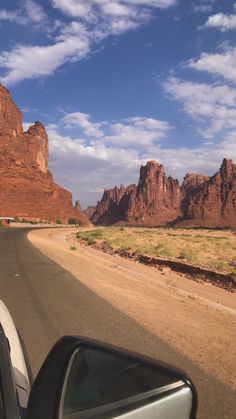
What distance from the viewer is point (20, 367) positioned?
305 cm

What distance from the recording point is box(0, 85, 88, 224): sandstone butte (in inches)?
5098

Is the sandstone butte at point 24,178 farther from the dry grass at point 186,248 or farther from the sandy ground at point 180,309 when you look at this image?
the sandy ground at point 180,309

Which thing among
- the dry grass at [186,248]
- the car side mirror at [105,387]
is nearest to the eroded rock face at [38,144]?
the dry grass at [186,248]

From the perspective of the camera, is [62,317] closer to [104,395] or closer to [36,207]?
[104,395]

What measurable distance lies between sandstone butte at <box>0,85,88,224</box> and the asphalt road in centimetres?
11496

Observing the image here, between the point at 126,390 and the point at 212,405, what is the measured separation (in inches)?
122

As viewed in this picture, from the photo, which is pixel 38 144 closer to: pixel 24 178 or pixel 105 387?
pixel 24 178

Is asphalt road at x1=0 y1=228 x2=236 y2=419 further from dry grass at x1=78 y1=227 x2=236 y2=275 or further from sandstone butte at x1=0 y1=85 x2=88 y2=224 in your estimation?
sandstone butte at x1=0 y1=85 x2=88 y2=224

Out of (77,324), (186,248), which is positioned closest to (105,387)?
(77,324)

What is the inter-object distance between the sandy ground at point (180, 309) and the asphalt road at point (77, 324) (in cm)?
27

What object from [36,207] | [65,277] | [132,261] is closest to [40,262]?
[65,277]

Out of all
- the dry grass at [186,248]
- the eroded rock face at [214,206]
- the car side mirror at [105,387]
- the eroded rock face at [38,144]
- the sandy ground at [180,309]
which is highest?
the eroded rock face at [38,144]

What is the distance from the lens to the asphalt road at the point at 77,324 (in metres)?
5.28

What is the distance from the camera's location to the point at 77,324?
818 cm
